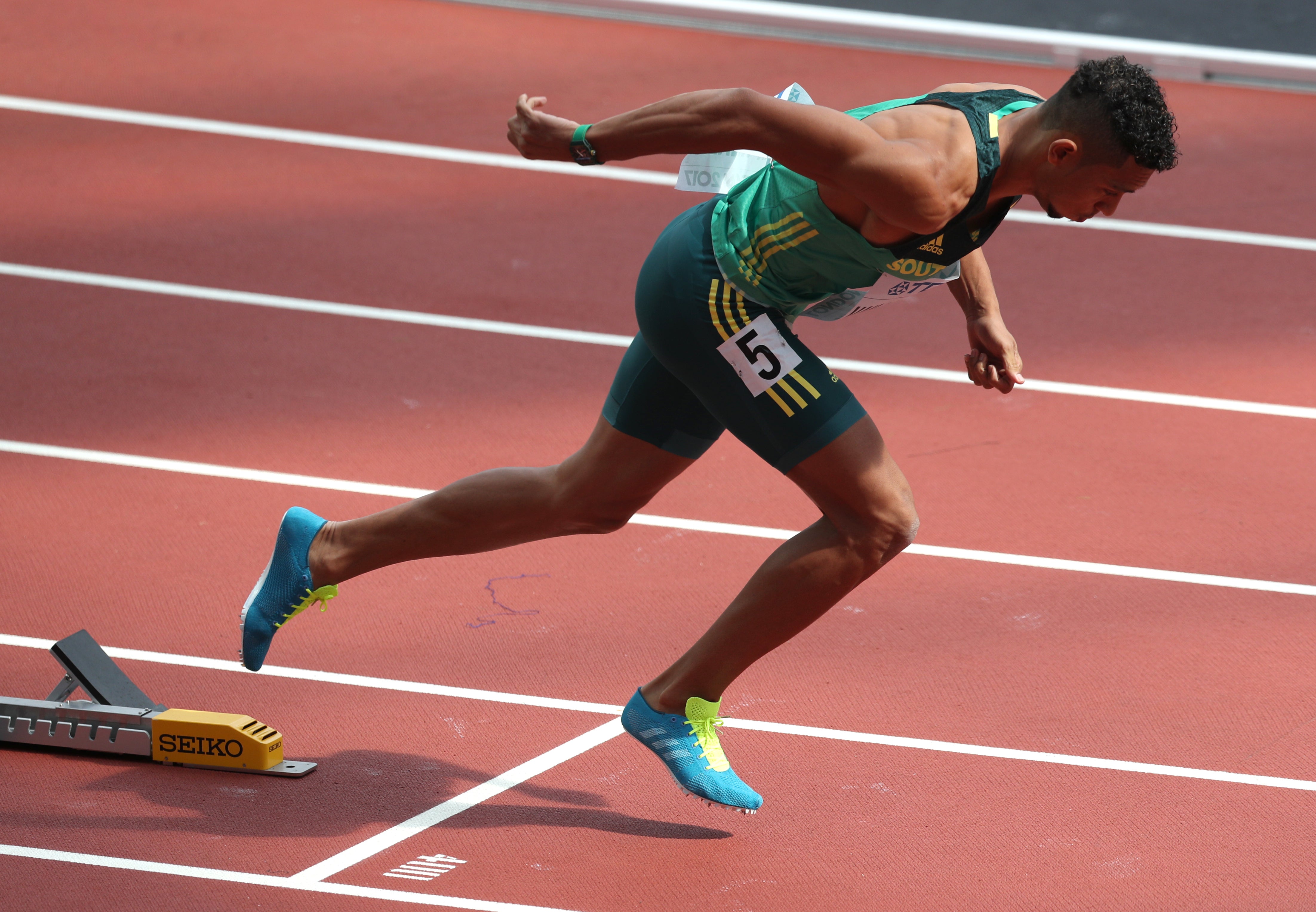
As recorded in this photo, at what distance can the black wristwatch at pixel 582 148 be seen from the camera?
3.20m

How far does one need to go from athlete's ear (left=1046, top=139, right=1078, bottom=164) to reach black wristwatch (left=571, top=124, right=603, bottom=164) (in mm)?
893

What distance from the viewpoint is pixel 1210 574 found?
5168 mm

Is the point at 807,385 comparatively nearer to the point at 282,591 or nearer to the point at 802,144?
the point at 802,144

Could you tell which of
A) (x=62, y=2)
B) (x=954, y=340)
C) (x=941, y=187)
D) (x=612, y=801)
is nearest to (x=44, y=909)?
(x=612, y=801)

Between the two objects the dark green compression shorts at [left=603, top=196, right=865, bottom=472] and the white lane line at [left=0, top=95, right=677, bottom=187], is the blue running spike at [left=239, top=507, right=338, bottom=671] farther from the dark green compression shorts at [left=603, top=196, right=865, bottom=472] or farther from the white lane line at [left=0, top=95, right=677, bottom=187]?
Answer: the white lane line at [left=0, top=95, right=677, bottom=187]

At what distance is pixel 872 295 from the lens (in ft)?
11.7

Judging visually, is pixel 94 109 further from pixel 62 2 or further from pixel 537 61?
pixel 537 61

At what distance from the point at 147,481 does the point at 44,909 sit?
231cm

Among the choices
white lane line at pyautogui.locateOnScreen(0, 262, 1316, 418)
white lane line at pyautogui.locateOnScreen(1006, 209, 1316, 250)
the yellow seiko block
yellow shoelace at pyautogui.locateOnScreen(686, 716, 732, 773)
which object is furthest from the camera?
white lane line at pyautogui.locateOnScreen(1006, 209, 1316, 250)

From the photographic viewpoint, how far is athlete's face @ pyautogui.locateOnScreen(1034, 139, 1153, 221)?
3.13m

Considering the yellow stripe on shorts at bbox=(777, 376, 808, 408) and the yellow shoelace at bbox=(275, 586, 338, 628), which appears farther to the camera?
the yellow shoelace at bbox=(275, 586, 338, 628)

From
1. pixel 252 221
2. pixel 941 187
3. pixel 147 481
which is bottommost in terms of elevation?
pixel 147 481

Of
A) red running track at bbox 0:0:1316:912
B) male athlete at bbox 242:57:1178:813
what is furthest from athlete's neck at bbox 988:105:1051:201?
red running track at bbox 0:0:1316:912

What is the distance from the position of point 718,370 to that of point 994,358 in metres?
0.72
